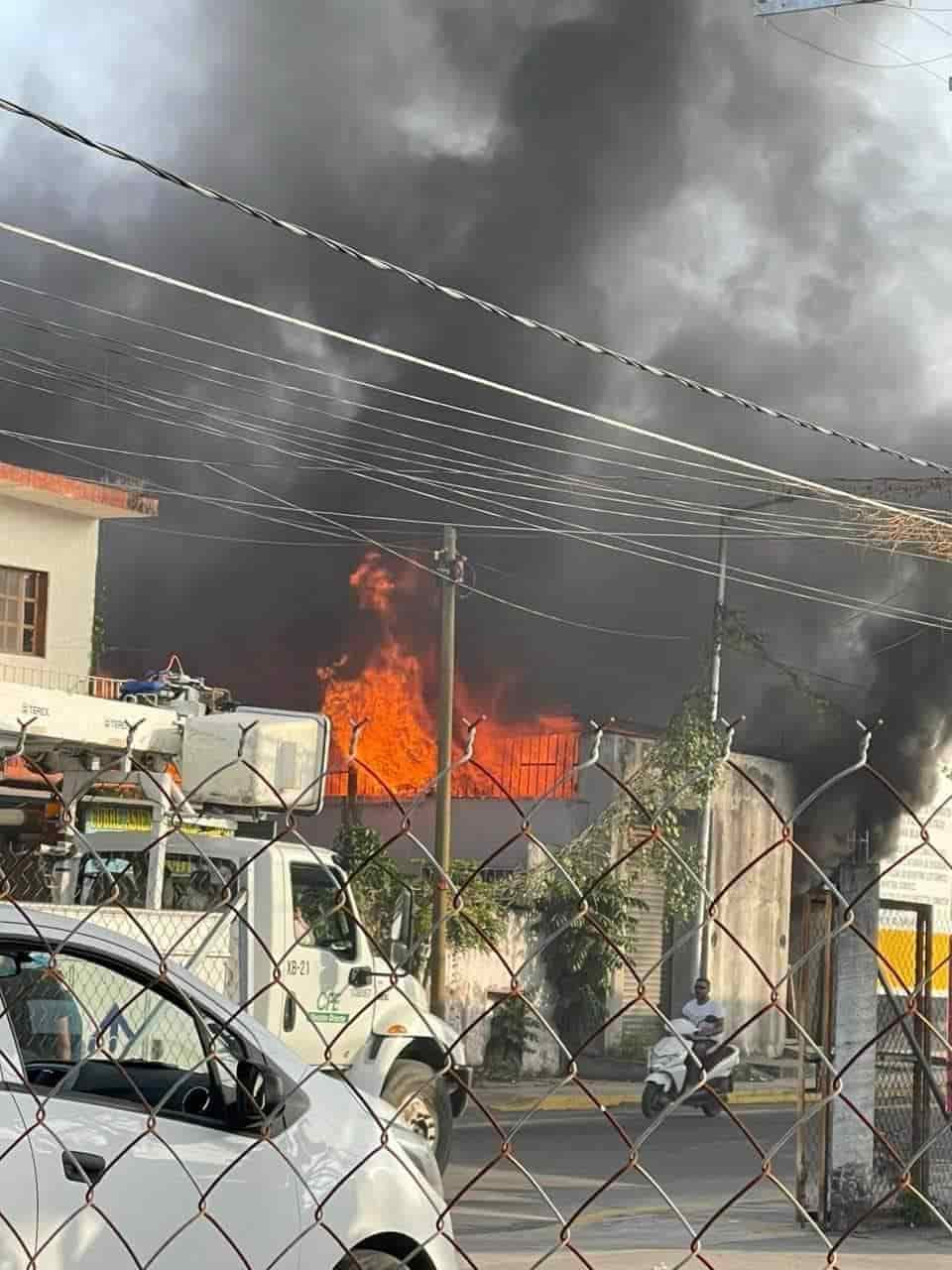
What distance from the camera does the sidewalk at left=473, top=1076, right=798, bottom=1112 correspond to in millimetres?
22359

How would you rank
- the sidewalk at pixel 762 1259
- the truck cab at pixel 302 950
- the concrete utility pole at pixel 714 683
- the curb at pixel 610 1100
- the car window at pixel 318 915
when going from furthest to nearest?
the concrete utility pole at pixel 714 683 < the curb at pixel 610 1100 < the car window at pixel 318 915 < the truck cab at pixel 302 950 < the sidewalk at pixel 762 1259

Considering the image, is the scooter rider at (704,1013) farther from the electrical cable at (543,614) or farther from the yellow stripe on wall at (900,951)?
the electrical cable at (543,614)

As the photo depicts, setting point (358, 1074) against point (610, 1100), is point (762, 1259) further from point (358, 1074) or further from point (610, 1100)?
point (610, 1100)

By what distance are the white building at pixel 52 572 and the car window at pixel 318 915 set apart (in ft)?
50.5

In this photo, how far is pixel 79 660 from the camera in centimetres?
2931

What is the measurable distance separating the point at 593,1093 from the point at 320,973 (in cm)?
770

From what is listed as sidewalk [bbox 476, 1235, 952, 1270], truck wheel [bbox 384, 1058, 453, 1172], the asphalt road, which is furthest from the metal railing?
sidewalk [bbox 476, 1235, 952, 1270]

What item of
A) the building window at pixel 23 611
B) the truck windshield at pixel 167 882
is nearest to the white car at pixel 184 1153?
the truck windshield at pixel 167 882

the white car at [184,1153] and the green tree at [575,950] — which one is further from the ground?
the white car at [184,1153]

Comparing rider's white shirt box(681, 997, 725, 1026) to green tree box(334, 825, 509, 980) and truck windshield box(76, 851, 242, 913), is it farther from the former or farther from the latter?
truck windshield box(76, 851, 242, 913)

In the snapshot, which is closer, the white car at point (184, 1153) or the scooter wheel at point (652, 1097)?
the white car at point (184, 1153)

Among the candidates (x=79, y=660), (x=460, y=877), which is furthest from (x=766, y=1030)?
(x=79, y=660)

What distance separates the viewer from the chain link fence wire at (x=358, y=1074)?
3664 millimetres

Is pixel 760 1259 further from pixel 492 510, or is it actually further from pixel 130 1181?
pixel 492 510
